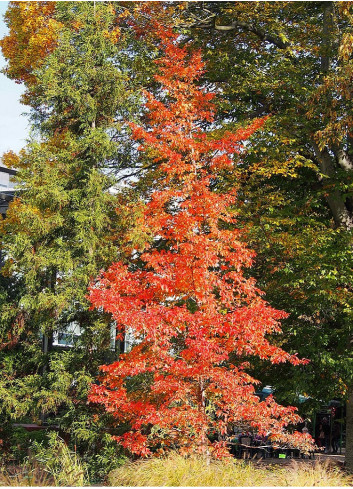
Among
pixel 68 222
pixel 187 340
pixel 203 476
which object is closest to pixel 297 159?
pixel 68 222

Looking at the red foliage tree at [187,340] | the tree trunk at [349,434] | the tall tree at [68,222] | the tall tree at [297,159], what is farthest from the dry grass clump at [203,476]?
the tree trunk at [349,434]

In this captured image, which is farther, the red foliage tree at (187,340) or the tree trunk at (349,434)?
the tree trunk at (349,434)

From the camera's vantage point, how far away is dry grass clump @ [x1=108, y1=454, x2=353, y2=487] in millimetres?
10133

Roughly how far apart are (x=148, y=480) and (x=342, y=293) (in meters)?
7.62

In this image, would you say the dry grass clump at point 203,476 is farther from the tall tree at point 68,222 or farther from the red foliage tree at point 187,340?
the tall tree at point 68,222

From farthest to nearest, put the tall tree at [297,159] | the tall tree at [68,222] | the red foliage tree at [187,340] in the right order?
the tall tree at [297,159] → the tall tree at [68,222] → the red foliage tree at [187,340]

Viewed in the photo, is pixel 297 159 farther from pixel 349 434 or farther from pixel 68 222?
pixel 349 434

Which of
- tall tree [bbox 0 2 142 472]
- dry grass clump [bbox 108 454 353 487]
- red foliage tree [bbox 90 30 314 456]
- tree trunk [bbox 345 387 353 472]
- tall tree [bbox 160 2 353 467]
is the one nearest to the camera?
dry grass clump [bbox 108 454 353 487]

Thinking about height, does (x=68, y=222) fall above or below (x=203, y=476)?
above

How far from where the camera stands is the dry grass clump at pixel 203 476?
10.1m

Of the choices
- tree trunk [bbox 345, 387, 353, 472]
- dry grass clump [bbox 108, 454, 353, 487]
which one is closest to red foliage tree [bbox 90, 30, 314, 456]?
dry grass clump [bbox 108, 454, 353, 487]

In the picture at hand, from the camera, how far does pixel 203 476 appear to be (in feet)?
33.5

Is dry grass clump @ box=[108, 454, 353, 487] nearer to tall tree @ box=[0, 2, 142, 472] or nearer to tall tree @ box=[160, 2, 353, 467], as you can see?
tall tree @ box=[0, 2, 142, 472]

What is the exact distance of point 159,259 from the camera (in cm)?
1343
